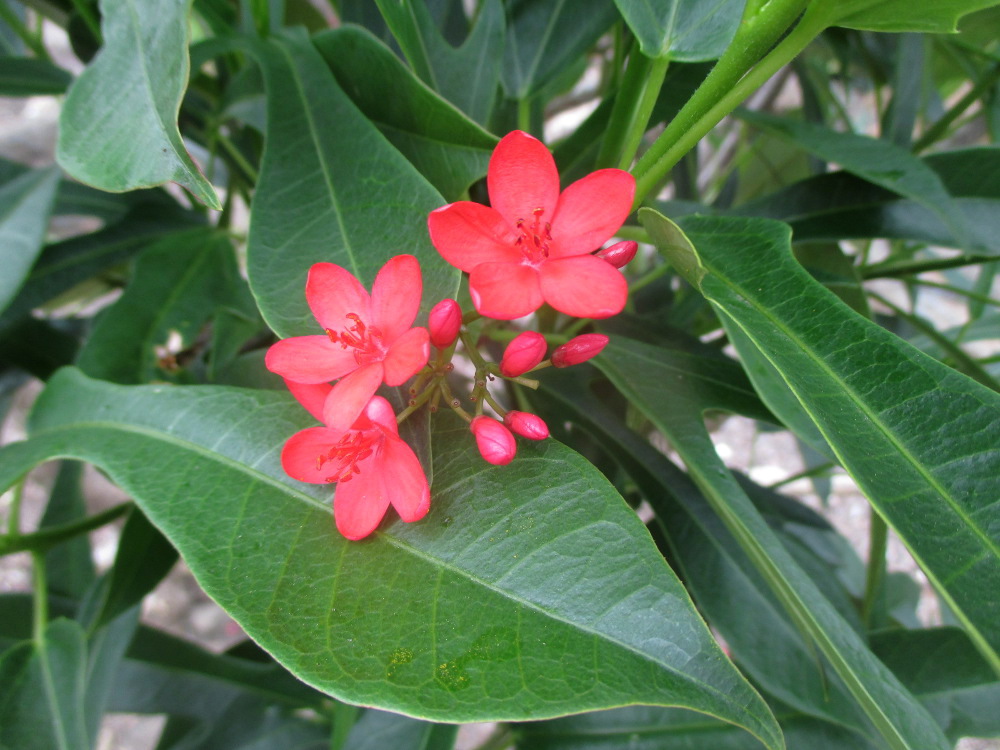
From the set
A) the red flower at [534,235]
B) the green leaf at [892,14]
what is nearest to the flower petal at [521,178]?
the red flower at [534,235]

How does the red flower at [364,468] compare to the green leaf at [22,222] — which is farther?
the green leaf at [22,222]

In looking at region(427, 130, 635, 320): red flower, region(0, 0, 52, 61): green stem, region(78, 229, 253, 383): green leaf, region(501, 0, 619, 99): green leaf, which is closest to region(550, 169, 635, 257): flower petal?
region(427, 130, 635, 320): red flower

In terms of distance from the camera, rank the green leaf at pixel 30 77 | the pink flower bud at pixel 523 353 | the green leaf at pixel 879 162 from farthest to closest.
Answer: the green leaf at pixel 30 77, the green leaf at pixel 879 162, the pink flower bud at pixel 523 353

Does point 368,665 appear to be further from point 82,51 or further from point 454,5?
point 82,51

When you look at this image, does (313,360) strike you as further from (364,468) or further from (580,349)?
(580,349)

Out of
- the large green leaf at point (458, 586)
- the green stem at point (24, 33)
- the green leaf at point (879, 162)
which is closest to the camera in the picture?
the large green leaf at point (458, 586)

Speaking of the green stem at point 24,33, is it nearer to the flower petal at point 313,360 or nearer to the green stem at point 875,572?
the flower petal at point 313,360
